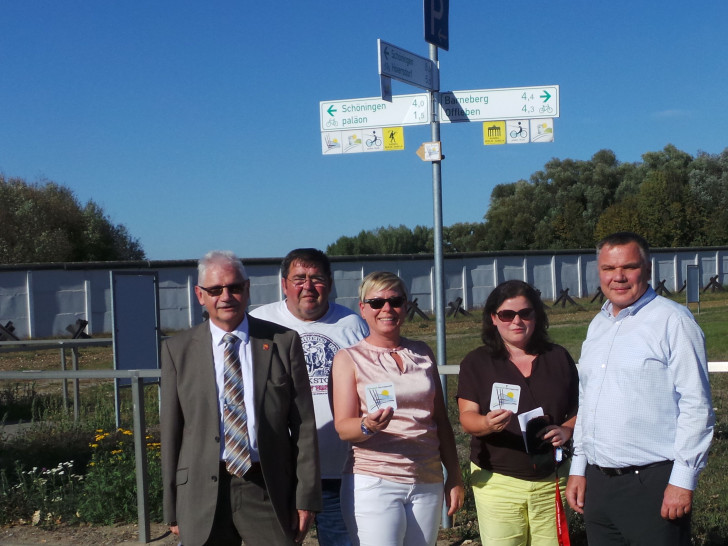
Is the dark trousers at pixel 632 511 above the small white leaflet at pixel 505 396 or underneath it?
underneath

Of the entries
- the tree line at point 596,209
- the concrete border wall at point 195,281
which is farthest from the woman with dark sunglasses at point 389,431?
the tree line at point 596,209

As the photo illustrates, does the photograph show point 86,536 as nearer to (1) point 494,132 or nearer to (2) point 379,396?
(2) point 379,396

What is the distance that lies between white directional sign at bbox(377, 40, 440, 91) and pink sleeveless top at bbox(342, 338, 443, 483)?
2435 millimetres

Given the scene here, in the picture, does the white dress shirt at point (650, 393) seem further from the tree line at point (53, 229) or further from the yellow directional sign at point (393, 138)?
the tree line at point (53, 229)

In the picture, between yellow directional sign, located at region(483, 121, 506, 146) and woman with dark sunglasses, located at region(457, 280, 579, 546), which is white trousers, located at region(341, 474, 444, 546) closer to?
woman with dark sunglasses, located at region(457, 280, 579, 546)

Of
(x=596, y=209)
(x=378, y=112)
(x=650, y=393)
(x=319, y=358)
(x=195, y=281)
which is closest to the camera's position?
(x=650, y=393)

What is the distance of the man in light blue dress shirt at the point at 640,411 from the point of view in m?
3.15

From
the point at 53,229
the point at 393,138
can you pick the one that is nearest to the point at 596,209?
the point at 53,229

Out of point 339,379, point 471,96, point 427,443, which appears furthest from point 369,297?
point 471,96

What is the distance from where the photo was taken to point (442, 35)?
5.99 metres

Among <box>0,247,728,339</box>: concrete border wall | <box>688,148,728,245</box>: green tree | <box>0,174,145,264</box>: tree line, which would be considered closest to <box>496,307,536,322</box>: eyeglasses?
<box>0,247,728,339</box>: concrete border wall

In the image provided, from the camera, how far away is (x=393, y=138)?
6.08 m

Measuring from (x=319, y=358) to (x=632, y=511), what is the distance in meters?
1.63

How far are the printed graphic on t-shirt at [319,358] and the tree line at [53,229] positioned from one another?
138 feet
